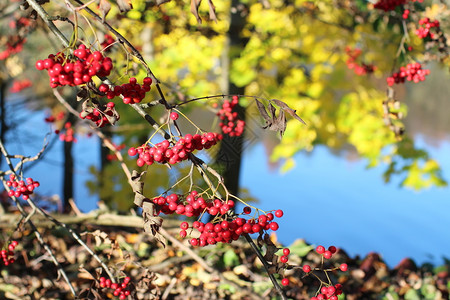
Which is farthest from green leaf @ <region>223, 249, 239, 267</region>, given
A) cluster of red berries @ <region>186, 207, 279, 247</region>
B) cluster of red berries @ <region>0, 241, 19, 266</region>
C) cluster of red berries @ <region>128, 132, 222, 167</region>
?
cluster of red berries @ <region>128, 132, 222, 167</region>

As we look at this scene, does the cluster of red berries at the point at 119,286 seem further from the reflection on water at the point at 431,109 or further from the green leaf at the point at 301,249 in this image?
the reflection on water at the point at 431,109

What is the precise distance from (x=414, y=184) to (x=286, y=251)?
144 inches

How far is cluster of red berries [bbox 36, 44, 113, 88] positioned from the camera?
94 cm

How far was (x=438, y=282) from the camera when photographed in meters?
2.47

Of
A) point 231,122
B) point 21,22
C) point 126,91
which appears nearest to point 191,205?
point 126,91

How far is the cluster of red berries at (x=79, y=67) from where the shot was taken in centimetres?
94

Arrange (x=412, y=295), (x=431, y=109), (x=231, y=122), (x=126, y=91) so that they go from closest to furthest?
(x=126, y=91) → (x=231, y=122) → (x=412, y=295) → (x=431, y=109)

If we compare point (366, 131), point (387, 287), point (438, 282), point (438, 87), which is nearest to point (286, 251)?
point (387, 287)

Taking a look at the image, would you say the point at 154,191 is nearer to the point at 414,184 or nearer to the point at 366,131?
the point at 366,131

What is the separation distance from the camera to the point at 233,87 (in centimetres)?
417

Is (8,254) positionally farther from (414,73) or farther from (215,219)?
(414,73)

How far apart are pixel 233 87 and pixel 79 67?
3.29m

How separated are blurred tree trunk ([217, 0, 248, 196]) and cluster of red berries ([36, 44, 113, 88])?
2.17 metres

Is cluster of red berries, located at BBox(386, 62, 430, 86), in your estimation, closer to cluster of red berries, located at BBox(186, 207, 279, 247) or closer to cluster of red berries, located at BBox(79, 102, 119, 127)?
cluster of red berries, located at BBox(186, 207, 279, 247)
